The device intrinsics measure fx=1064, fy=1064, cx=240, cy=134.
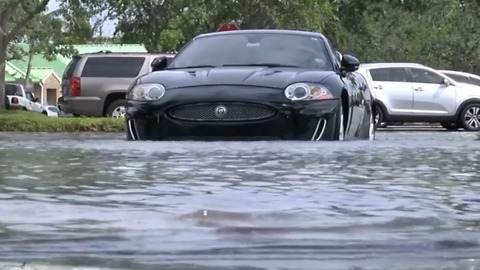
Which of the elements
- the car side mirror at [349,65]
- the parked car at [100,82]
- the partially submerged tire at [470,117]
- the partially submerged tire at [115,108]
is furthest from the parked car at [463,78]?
the car side mirror at [349,65]

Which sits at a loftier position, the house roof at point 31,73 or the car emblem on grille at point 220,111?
the car emblem on grille at point 220,111

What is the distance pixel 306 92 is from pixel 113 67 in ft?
49.6

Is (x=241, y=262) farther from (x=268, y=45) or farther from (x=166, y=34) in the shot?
(x=166, y=34)

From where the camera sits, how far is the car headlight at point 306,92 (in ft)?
20.4

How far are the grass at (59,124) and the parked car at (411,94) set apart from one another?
546cm

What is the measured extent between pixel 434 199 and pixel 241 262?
2.72 feet

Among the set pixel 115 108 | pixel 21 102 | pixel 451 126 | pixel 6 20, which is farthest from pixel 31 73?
pixel 451 126

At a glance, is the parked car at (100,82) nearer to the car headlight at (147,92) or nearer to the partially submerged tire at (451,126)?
the partially submerged tire at (451,126)

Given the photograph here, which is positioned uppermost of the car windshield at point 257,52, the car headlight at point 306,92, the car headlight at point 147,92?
the car windshield at point 257,52

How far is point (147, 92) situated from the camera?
21.3 feet

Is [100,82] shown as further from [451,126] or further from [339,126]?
[339,126]

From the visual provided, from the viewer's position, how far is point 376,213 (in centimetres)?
203

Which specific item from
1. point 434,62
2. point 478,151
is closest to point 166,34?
point 434,62

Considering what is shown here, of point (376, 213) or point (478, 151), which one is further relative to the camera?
point (478, 151)
